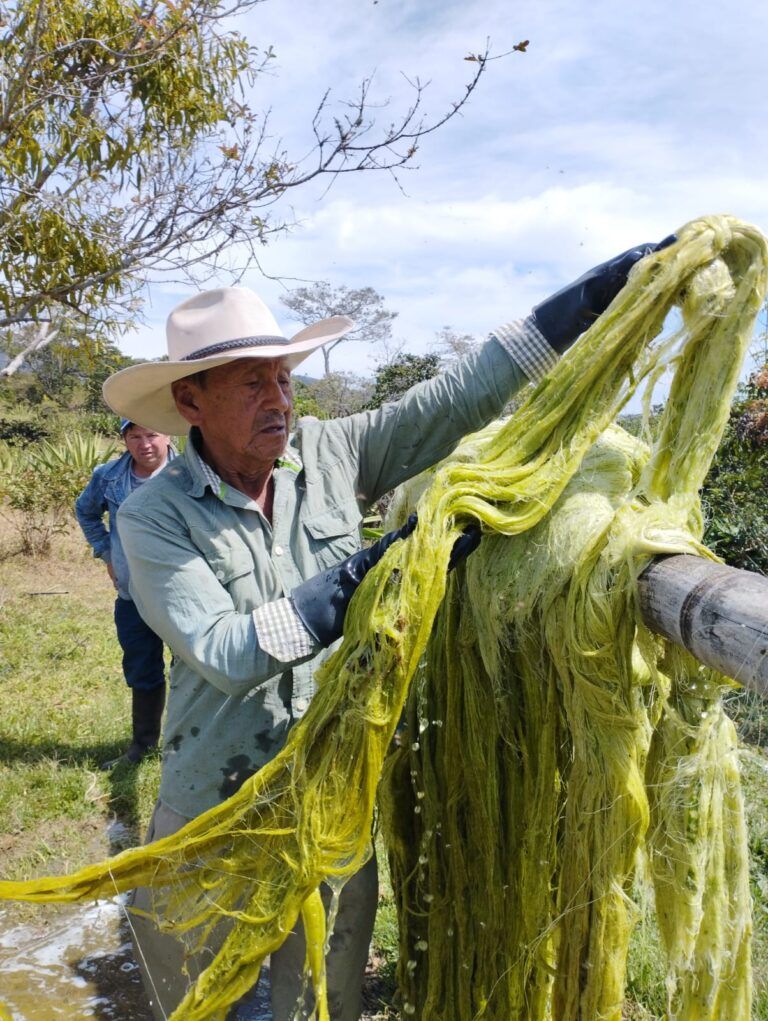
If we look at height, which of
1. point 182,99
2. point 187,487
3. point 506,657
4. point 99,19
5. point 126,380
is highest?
point 99,19

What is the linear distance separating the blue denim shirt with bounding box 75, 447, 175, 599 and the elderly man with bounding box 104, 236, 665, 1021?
103 inches

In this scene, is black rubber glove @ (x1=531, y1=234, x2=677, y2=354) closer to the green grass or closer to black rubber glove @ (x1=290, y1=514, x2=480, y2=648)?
black rubber glove @ (x1=290, y1=514, x2=480, y2=648)

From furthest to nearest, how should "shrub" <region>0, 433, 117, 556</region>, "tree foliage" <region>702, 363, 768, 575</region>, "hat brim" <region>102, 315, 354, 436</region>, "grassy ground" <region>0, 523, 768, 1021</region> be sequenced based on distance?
"shrub" <region>0, 433, 117, 556</region> < "tree foliage" <region>702, 363, 768, 575</region> < "grassy ground" <region>0, 523, 768, 1021</region> < "hat brim" <region>102, 315, 354, 436</region>

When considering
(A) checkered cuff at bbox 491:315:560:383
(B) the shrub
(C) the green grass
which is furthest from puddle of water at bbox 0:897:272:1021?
(B) the shrub

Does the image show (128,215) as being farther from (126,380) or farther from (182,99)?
(126,380)

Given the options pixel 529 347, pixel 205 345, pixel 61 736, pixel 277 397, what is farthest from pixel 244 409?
pixel 61 736

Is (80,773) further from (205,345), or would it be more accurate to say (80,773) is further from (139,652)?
(205,345)

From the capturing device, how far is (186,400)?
2324 mm

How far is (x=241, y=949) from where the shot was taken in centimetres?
170

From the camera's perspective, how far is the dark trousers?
4832 mm

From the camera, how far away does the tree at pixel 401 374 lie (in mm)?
13484

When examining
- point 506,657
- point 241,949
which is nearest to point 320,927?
point 241,949

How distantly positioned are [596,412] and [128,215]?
3.93 meters

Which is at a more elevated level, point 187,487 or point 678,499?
point 187,487
